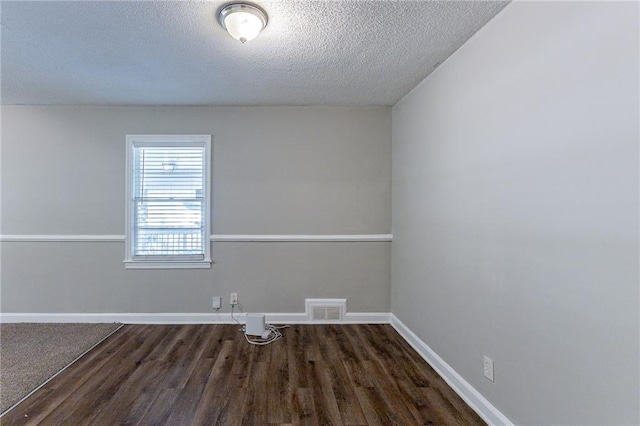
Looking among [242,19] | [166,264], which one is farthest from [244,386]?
[242,19]

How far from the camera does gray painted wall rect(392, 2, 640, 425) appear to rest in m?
1.14

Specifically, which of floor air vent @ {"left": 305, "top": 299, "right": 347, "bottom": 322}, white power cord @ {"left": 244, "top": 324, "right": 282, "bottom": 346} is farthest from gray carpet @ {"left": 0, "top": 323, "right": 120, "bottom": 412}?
floor air vent @ {"left": 305, "top": 299, "right": 347, "bottom": 322}

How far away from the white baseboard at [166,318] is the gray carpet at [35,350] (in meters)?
0.10

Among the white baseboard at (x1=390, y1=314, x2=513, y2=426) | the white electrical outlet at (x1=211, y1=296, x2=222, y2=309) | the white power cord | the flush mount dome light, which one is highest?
the flush mount dome light

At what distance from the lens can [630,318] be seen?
110 centimetres

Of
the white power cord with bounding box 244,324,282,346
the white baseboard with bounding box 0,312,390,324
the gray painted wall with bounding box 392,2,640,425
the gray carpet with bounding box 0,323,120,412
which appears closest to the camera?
the gray painted wall with bounding box 392,2,640,425

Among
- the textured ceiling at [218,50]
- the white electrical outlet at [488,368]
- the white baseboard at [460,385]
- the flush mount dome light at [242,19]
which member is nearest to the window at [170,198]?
the textured ceiling at [218,50]

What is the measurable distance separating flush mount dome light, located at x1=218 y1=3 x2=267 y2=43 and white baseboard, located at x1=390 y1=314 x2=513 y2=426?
8.55 ft

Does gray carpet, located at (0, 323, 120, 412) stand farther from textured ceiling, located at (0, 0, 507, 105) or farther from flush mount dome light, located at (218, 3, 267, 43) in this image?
flush mount dome light, located at (218, 3, 267, 43)

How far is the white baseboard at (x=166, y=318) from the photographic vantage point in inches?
133

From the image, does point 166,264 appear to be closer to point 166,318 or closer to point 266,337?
point 166,318

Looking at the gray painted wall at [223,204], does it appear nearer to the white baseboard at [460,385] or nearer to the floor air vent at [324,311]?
the floor air vent at [324,311]

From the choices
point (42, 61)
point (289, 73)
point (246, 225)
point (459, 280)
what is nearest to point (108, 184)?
point (42, 61)

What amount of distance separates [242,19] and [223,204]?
6.83ft
